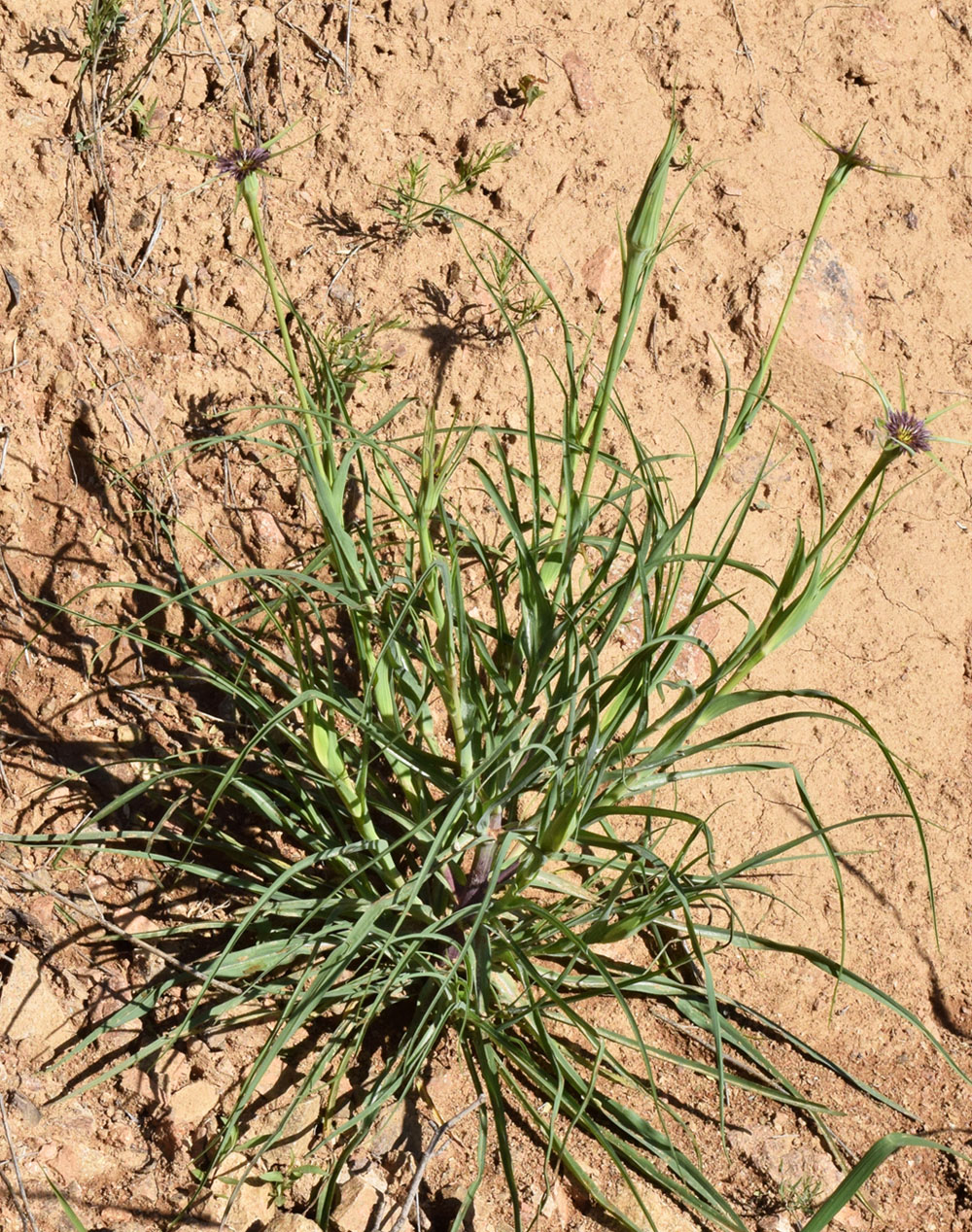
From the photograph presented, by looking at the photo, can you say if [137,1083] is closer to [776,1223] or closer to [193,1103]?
[193,1103]

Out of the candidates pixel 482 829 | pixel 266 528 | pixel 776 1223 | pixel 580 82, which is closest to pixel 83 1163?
pixel 482 829

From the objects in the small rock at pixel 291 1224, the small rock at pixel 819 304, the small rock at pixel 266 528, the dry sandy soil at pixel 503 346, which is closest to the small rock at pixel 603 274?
the dry sandy soil at pixel 503 346

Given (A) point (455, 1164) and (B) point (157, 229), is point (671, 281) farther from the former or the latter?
(A) point (455, 1164)

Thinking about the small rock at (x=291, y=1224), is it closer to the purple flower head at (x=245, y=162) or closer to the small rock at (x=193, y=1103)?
the small rock at (x=193, y=1103)

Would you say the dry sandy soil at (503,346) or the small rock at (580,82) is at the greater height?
the small rock at (580,82)

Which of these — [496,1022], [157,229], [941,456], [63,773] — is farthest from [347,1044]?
[941,456]

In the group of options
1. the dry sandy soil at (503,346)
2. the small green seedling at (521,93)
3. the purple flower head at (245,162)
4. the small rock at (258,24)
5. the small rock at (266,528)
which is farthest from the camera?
the small green seedling at (521,93)

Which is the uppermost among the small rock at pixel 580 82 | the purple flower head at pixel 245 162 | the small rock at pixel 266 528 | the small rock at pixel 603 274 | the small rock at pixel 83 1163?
the small rock at pixel 580 82
